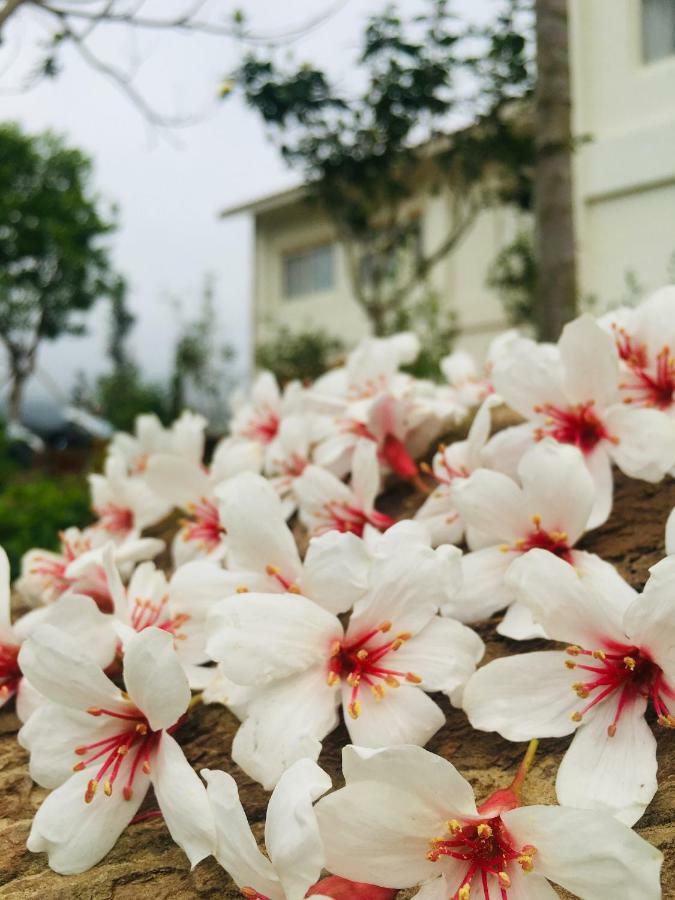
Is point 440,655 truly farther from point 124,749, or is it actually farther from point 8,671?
point 8,671

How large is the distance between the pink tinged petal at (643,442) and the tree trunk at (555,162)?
1.32m

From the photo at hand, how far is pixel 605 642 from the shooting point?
921mm

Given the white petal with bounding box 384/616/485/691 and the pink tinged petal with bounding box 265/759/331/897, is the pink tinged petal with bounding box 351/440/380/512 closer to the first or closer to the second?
the white petal with bounding box 384/616/485/691

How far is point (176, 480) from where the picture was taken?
5.59 feet

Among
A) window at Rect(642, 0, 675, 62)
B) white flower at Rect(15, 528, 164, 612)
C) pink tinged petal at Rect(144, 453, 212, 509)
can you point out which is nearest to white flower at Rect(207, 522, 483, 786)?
white flower at Rect(15, 528, 164, 612)

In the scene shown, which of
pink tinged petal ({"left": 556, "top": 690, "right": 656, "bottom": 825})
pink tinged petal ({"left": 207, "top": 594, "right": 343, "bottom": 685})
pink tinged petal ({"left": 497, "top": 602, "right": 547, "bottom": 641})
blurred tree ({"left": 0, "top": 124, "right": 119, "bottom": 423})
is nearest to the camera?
pink tinged petal ({"left": 556, "top": 690, "right": 656, "bottom": 825})

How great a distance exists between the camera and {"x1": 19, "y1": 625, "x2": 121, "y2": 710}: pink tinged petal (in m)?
0.98

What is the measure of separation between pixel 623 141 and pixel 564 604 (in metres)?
3.02

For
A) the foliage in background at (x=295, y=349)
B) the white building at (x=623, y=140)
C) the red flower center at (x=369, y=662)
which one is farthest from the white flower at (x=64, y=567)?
the foliage in background at (x=295, y=349)

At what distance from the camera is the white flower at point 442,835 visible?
74cm

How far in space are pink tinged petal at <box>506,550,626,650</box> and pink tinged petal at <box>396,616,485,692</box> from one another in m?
0.13

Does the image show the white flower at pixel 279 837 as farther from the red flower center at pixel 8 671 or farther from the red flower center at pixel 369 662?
the red flower center at pixel 8 671

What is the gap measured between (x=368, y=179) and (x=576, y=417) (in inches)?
233

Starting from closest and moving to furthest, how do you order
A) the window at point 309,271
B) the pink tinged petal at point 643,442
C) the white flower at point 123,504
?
1. the pink tinged petal at point 643,442
2. the white flower at point 123,504
3. the window at point 309,271
